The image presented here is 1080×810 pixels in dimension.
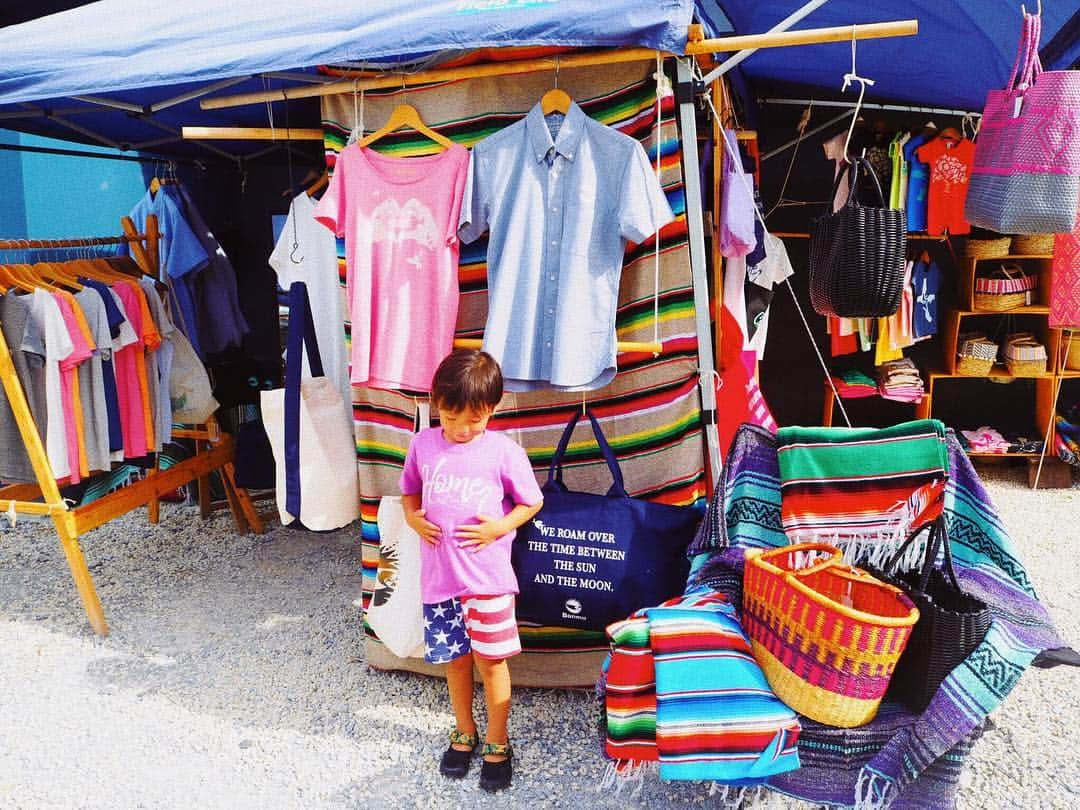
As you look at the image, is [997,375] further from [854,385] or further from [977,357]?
[854,385]

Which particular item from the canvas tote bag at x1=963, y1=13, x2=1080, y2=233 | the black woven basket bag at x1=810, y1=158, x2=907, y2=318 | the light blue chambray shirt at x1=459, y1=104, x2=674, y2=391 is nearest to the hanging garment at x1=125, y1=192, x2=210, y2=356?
the light blue chambray shirt at x1=459, y1=104, x2=674, y2=391

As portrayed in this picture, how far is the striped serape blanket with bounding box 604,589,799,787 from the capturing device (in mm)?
2186

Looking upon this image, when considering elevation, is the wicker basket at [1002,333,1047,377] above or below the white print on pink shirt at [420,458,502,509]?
below

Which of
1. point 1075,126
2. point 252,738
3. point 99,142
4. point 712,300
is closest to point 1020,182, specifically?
point 1075,126

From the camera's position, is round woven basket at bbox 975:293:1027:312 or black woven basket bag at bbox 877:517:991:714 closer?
black woven basket bag at bbox 877:517:991:714

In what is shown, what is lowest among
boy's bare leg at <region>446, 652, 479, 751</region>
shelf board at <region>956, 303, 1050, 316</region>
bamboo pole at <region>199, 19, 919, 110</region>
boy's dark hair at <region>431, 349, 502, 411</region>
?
boy's bare leg at <region>446, 652, 479, 751</region>

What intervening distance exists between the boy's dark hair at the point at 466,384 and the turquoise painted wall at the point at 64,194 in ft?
14.1

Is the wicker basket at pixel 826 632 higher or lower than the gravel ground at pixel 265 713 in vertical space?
higher

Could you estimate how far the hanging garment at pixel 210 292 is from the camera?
184 inches

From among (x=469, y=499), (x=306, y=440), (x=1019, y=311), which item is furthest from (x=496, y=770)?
(x=1019, y=311)

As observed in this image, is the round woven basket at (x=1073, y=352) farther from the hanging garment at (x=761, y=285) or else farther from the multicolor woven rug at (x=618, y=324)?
the multicolor woven rug at (x=618, y=324)

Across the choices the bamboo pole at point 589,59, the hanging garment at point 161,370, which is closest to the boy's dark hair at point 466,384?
the bamboo pole at point 589,59

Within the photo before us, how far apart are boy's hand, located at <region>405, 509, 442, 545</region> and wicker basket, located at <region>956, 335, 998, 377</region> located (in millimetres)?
4401

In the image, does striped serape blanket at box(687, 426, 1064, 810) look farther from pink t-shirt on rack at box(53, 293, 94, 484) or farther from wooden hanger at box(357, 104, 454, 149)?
pink t-shirt on rack at box(53, 293, 94, 484)
